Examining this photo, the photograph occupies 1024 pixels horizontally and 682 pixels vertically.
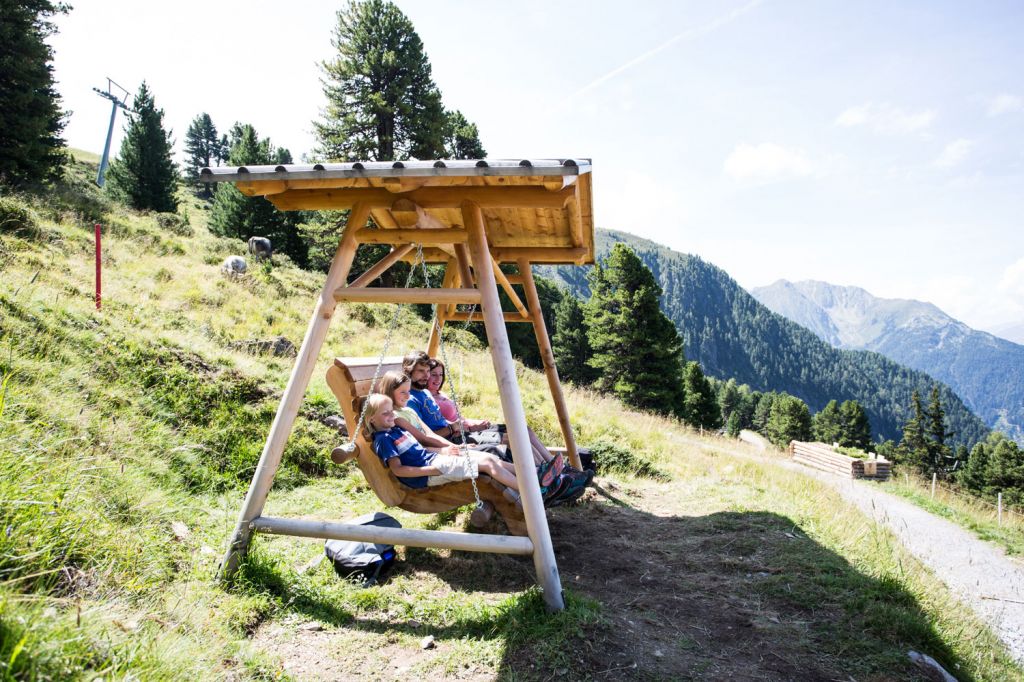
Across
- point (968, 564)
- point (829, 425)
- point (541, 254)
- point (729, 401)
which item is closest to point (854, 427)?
point (829, 425)

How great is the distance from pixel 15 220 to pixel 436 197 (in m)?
10.8

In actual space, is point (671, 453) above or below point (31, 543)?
below

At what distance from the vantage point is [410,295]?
3.72m

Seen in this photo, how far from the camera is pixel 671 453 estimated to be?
8.95 metres

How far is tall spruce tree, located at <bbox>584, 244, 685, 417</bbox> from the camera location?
99.8ft

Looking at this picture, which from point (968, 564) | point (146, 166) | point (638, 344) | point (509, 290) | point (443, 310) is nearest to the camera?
point (509, 290)

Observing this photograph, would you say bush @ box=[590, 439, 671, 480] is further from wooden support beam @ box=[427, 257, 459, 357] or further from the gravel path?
the gravel path

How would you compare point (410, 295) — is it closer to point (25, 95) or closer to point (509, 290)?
point (509, 290)

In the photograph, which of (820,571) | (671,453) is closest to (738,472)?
(671,453)

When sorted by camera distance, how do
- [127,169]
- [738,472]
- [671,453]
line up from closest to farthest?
[738,472]
[671,453]
[127,169]

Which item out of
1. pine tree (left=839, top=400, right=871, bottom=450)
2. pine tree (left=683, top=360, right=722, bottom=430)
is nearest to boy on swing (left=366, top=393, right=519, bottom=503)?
pine tree (left=683, top=360, right=722, bottom=430)

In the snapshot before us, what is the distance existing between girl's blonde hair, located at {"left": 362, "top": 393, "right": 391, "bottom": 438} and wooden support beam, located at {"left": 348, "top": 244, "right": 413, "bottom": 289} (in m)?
0.83

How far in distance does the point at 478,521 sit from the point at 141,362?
4.51m

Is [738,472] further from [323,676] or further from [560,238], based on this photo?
[323,676]
